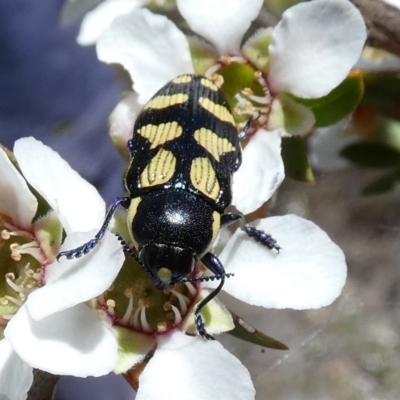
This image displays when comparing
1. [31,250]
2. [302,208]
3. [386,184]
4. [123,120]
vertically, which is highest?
[123,120]

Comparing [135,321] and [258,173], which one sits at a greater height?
[258,173]

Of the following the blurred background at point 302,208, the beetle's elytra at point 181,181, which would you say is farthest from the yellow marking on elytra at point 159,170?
the blurred background at point 302,208

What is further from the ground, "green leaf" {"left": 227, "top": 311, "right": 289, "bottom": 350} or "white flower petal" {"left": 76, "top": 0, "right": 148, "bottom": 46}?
"white flower petal" {"left": 76, "top": 0, "right": 148, "bottom": 46}

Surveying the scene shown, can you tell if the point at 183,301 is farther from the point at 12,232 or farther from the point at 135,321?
the point at 12,232

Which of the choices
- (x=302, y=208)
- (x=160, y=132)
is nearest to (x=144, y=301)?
(x=160, y=132)

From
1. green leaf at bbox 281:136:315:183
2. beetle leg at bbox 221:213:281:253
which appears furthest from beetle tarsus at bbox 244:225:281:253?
green leaf at bbox 281:136:315:183

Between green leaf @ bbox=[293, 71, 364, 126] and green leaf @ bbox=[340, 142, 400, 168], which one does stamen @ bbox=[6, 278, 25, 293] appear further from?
green leaf @ bbox=[340, 142, 400, 168]

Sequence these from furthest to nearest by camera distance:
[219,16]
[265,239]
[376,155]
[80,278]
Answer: [376,155], [219,16], [265,239], [80,278]
